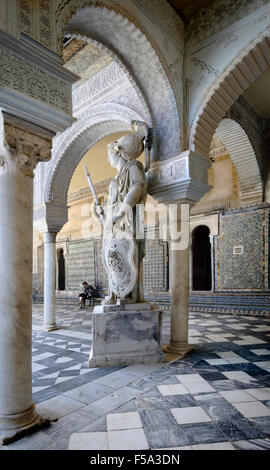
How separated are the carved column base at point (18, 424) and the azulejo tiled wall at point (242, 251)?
6.31m

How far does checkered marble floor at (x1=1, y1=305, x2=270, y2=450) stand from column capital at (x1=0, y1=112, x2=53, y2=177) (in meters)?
1.89

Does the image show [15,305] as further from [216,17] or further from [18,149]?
[216,17]

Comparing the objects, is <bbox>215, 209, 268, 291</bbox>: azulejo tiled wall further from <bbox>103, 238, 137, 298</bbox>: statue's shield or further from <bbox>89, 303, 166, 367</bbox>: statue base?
<bbox>103, 238, 137, 298</bbox>: statue's shield

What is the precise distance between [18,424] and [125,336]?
1612 millimetres

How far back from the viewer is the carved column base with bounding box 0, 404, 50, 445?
1947 mm

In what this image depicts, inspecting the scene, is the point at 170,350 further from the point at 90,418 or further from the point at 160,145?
the point at 160,145

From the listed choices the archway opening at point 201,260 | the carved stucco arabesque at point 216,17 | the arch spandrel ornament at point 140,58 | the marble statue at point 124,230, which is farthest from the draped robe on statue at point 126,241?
the archway opening at point 201,260

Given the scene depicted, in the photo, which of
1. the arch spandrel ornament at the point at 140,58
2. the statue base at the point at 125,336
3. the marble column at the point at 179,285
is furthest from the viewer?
the marble column at the point at 179,285

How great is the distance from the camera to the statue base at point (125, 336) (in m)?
3.45

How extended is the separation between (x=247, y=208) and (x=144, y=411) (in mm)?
6271

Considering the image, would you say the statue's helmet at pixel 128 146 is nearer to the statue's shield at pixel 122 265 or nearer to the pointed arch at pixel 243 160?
the statue's shield at pixel 122 265

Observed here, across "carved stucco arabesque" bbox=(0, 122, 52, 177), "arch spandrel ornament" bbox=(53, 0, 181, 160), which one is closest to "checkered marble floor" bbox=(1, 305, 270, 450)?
"carved stucco arabesque" bbox=(0, 122, 52, 177)

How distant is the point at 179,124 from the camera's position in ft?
12.8

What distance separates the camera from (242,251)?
761 centimetres
